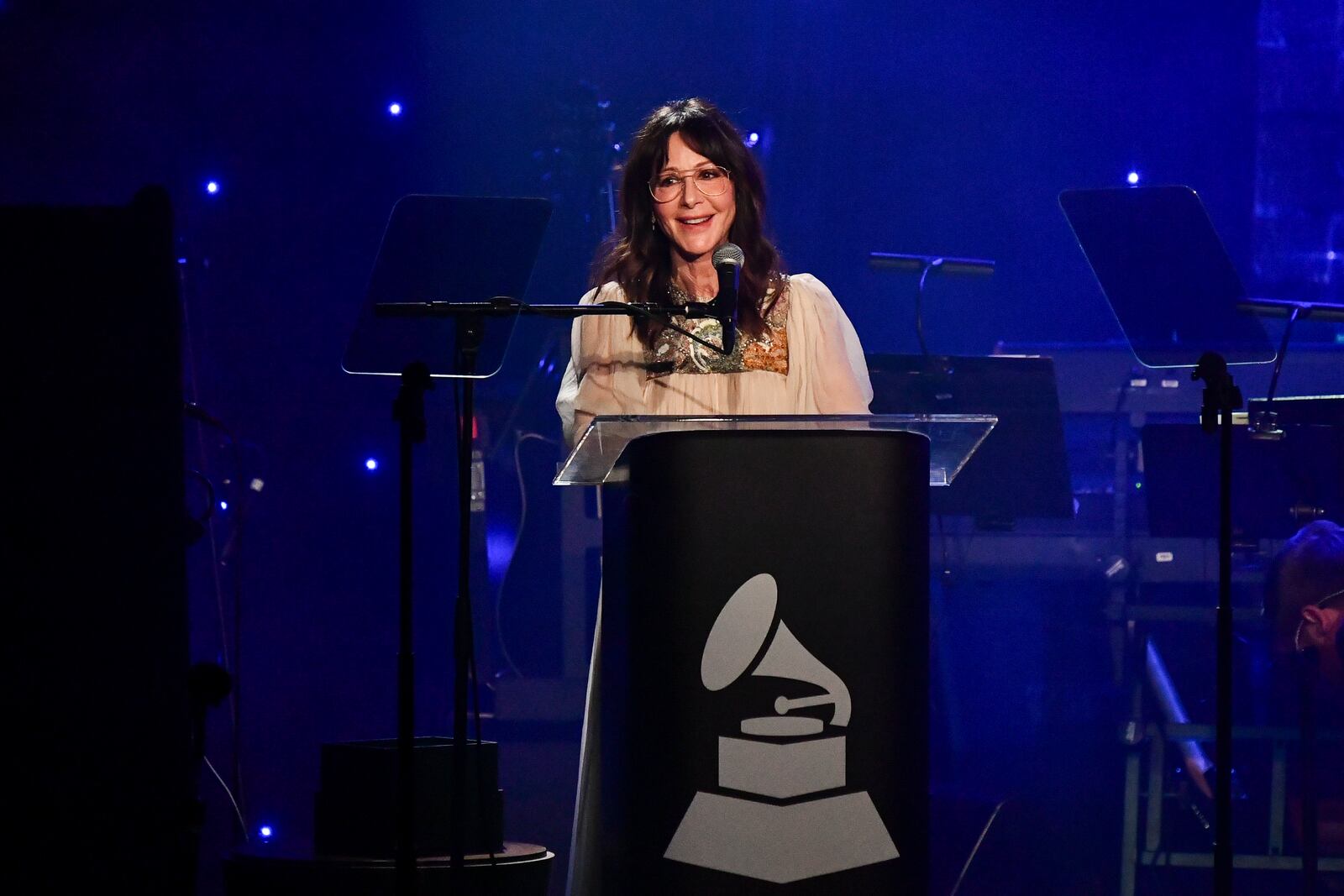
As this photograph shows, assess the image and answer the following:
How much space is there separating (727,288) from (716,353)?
527 mm

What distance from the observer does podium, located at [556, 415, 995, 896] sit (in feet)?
7.12

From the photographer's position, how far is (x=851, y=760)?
2.20 metres

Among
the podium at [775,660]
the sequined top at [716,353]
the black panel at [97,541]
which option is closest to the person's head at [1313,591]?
the sequined top at [716,353]

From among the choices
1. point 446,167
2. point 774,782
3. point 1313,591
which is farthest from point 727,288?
point 446,167

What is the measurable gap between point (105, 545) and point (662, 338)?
4.39 ft

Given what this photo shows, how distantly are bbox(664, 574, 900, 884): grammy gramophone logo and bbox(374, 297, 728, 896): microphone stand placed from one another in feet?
1.86

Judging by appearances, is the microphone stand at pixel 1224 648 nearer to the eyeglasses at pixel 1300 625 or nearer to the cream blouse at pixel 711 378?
the cream blouse at pixel 711 378

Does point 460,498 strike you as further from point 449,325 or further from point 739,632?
point 739,632

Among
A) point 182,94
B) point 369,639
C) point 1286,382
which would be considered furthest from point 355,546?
point 1286,382

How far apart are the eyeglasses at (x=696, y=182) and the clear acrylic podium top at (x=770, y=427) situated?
0.87 metres

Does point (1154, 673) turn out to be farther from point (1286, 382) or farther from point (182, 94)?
point (182, 94)

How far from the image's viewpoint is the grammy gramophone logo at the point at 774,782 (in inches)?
84.9

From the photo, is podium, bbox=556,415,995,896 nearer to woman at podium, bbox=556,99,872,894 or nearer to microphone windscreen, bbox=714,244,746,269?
microphone windscreen, bbox=714,244,746,269

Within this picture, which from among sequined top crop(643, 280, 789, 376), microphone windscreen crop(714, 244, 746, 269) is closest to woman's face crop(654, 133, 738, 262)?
sequined top crop(643, 280, 789, 376)
